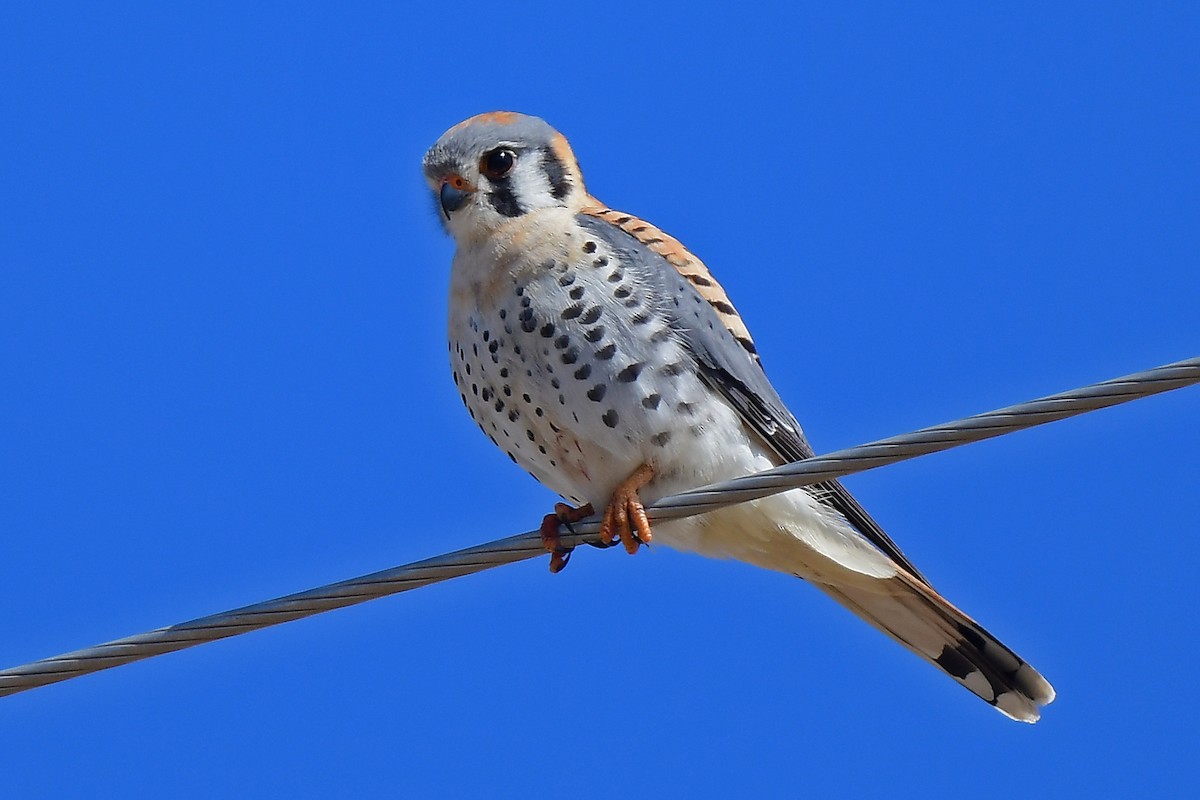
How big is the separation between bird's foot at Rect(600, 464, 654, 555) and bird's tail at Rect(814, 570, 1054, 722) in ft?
2.78

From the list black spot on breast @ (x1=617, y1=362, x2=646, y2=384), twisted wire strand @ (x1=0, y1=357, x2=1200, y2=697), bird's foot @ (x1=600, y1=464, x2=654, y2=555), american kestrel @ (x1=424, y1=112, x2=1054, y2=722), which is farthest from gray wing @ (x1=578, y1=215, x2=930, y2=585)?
twisted wire strand @ (x1=0, y1=357, x2=1200, y2=697)

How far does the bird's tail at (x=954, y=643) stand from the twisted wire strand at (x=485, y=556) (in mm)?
1397

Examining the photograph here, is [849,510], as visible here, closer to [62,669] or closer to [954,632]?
[954,632]

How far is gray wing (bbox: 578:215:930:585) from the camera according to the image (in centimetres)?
477

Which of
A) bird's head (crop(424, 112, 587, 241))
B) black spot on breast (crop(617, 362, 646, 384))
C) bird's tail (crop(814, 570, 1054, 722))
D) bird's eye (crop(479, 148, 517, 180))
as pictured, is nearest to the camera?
black spot on breast (crop(617, 362, 646, 384))

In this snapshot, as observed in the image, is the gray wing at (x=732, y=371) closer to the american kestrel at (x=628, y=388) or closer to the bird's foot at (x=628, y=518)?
the american kestrel at (x=628, y=388)

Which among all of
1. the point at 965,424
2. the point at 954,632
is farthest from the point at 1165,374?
the point at 954,632

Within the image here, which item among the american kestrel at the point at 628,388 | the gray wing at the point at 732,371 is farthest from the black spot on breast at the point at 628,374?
the gray wing at the point at 732,371

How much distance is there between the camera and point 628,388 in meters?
4.57

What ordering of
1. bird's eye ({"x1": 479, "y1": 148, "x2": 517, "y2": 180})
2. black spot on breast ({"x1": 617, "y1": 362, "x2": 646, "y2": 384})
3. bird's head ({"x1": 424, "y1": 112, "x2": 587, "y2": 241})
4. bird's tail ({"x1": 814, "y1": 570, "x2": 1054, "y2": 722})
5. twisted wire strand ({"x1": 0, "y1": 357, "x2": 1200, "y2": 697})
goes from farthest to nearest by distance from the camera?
bird's eye ({"x1": 479, "y1": 148, "x2": 517, "y2": 180}) → bird's head ({"x1": 424, "y1": 112, "x2": 587, "y2": 241}) → bird's tail ({"x1": 814, "y1": 570, "x2": 1054, "y2": 722}) → black spot on breast ({"x1": 617, "y1": 362, "x2": 646, "y2": 384}) → twisted wire strand ({"x1": 0, "y1": 357, "x2": 1200, "y2": 697})

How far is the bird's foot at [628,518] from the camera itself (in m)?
4.59

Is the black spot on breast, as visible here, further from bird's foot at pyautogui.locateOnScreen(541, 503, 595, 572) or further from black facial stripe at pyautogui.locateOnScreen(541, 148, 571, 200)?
black facial stripe at pyautogui.locateOnScreen(541, 148, 571, 200)

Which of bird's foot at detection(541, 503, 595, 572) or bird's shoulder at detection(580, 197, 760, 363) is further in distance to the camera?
bird's shoulder at detection(580, 197, 760, 363)

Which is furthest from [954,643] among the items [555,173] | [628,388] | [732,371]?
[555,173]
